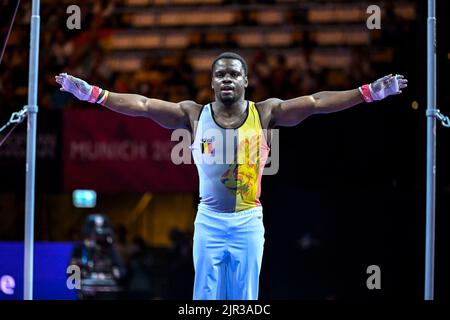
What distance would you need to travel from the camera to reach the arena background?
8.56m

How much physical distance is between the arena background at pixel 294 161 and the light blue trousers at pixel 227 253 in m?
2.82

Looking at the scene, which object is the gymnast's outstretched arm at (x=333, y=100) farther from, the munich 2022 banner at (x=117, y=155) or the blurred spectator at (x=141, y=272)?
the blurred spectator at (x=141, y=272)

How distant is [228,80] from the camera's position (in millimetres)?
5426

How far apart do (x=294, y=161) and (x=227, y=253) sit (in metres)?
3.91

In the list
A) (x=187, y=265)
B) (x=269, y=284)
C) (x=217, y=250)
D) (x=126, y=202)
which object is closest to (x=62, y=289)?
(x=187, y=265)

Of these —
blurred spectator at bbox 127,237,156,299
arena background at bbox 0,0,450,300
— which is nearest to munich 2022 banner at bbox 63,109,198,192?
arena background at bbox 0,0,450,300

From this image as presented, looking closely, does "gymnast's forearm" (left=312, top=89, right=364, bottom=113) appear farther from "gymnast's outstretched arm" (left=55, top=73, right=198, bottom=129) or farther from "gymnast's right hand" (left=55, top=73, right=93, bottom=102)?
"gymnast's right hand" (left=55, top=73, right=93, bottom=102)

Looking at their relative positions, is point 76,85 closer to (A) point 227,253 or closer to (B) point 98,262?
(A) point 227,253

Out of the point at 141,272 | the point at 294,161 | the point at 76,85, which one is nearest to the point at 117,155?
the point at 141,272

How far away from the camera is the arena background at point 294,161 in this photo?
8.56 metres

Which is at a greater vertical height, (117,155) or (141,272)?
(117,155)

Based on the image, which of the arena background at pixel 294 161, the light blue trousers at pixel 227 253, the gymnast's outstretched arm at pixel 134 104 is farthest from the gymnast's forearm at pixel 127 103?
the arena background at pixel 294 161

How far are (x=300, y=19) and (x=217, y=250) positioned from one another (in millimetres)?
6990

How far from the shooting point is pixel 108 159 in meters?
9.46
